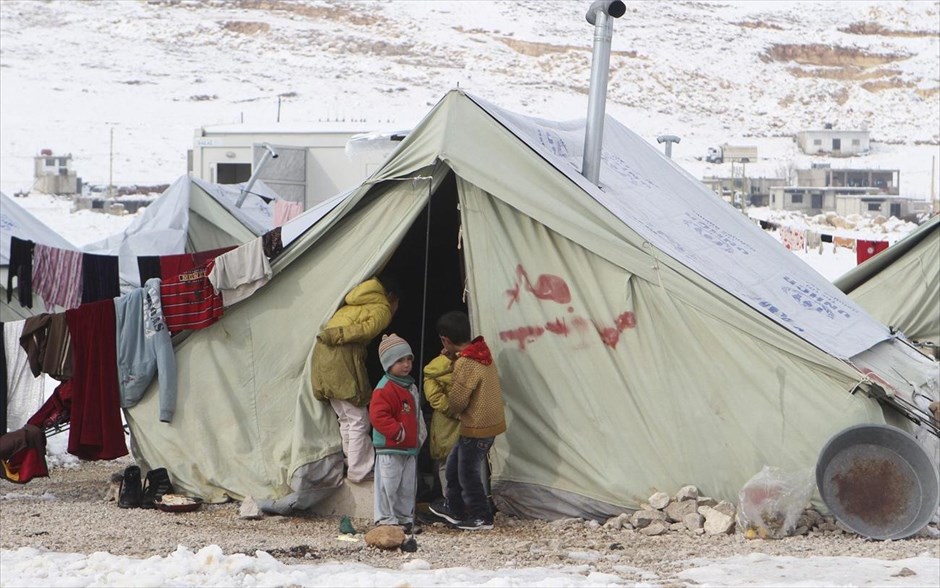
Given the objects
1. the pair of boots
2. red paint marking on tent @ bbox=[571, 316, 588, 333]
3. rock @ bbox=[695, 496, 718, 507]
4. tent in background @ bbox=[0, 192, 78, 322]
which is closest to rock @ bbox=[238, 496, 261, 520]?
the pair of boots

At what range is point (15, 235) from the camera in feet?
40.4

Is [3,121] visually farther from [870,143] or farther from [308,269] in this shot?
[308,269]

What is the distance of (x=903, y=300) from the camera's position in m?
12.6

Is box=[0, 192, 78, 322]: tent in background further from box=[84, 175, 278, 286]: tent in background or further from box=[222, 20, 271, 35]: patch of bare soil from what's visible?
A: box=[222, 20, 271, 35]: patch of bare soil

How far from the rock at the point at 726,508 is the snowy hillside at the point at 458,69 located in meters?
50.1

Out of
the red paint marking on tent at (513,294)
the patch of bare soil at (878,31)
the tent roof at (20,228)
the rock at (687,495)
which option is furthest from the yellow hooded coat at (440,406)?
the patch of bare soil at (878,31)

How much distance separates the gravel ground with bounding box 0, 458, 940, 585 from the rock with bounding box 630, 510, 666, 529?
3.6 inches

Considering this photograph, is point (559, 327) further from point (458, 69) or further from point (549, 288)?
point (458, 69)

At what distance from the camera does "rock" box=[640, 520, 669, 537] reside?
20.1 ft

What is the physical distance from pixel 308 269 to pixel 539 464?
5.65ft

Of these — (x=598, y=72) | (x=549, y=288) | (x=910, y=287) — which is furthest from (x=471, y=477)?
(x=910, y=287)

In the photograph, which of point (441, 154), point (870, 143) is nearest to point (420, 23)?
point (870, 143)

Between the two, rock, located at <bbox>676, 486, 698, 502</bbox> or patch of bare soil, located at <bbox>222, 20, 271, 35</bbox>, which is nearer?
rock, located at <bbox>676, 486, 698, 502</bbox>

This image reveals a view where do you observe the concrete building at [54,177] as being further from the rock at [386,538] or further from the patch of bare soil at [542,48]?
the rock at [386,538]
